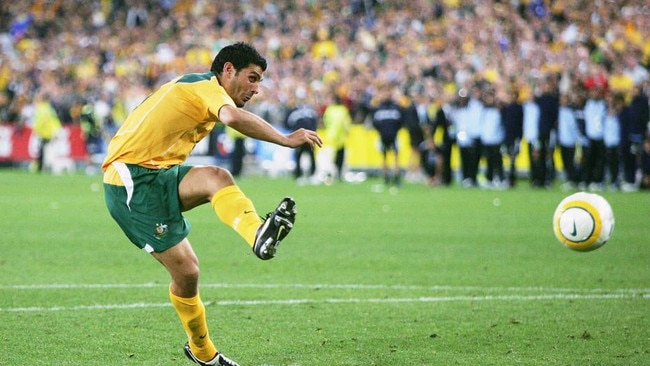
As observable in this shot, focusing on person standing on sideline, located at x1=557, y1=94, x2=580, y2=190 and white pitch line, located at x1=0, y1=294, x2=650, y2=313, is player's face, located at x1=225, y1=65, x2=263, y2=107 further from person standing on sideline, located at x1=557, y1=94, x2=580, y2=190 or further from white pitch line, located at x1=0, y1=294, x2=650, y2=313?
person standing on sideline, located at x1=557, y1=94, x2=580, y2=190

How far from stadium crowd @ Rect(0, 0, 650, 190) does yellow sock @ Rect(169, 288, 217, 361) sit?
65.8ft

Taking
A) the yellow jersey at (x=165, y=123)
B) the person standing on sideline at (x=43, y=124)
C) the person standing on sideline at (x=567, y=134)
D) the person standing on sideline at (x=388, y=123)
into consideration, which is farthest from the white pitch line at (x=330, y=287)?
the person standing on sideline at (x=43, y=124)

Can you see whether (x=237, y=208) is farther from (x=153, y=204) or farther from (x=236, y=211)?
(x=153, y=204)

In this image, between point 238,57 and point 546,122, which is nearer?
point 238,57

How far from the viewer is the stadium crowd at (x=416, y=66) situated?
2639cm

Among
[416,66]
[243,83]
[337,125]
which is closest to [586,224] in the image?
[243,83]

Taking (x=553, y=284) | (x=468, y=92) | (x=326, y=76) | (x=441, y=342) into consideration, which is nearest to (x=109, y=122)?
(x=326, y=76)

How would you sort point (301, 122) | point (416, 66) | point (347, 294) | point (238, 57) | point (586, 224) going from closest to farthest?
1. point (238, 57)
2. point (586, 224)
3. point (347, 294)
4. point (301, 122)
5. point (416, 66)

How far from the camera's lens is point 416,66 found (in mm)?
31688

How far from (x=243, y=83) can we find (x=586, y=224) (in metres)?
3.36

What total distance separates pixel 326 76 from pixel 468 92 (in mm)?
7725

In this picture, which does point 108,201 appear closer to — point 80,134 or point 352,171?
point 352,171

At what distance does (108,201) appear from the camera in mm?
6543

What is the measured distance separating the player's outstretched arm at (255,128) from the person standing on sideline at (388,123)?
21595 millimetres
